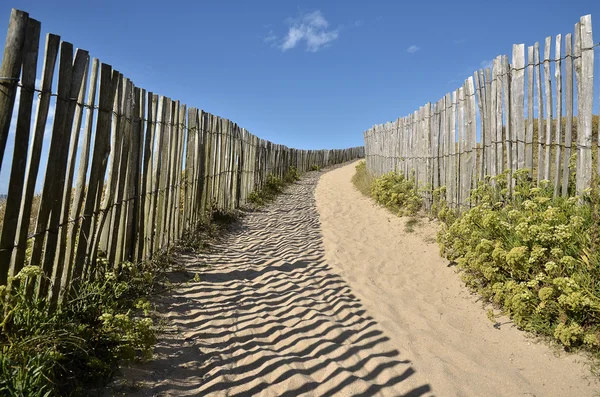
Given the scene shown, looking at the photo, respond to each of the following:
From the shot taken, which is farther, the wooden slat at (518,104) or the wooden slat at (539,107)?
the wooden slat at (518,104)

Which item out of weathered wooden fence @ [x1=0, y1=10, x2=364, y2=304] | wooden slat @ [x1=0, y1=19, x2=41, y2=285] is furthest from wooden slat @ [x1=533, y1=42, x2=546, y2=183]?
wooden slat @ [x1=0, y1=19, x2=41, y2=285]

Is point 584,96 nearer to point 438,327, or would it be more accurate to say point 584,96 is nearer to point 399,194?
point 438,327

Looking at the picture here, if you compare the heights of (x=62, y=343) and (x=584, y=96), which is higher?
(x=584, y=96)

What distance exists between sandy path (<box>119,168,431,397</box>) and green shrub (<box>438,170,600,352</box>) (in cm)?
129

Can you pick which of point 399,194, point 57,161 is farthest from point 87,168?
point 399,194

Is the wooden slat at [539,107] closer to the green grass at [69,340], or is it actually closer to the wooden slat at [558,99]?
the wooden slat at [558,99]

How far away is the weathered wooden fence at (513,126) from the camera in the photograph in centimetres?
433

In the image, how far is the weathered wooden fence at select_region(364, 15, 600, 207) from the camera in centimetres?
433

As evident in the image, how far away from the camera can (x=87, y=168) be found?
338cm

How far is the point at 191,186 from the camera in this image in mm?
6418

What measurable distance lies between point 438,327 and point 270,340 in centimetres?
175

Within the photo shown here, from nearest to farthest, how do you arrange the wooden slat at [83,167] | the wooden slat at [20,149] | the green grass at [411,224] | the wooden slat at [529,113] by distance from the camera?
the wooden slat at [20,149] → the wooden slat at [83,167] → the wooden slat at [529,113] → the green grass at [411,224]

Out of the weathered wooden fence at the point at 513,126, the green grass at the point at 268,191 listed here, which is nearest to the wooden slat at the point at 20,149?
the weathered wooden fence at the point at 513,126

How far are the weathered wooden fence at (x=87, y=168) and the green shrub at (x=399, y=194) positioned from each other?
13.9 feet
